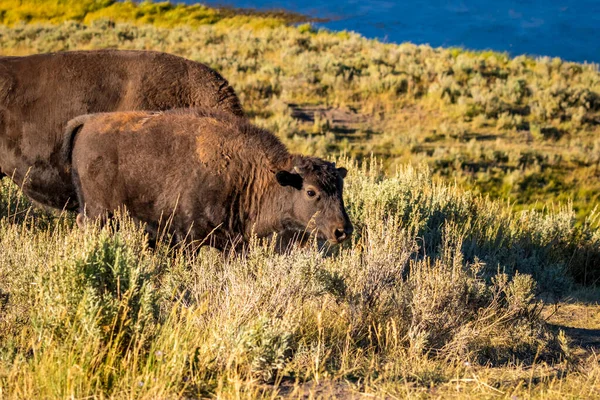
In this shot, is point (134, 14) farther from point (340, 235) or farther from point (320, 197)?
point (340, 235)

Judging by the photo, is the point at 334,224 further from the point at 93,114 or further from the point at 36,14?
the point at 36,14

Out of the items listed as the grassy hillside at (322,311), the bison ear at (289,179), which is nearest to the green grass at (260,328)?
the grassy hillside at (322,311)

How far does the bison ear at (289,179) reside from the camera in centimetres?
767

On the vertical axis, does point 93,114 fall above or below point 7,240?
above

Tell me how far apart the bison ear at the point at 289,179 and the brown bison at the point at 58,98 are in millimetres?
1797

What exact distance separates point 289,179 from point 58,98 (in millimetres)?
2867

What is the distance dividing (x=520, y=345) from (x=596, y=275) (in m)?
4.63

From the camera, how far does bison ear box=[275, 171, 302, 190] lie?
767 centimetres

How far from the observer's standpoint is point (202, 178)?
7.84 meters

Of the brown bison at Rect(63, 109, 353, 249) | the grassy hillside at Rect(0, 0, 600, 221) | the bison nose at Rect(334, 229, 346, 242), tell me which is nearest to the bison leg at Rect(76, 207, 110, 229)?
the brown bison at Rect(63, 109, 353, 249)

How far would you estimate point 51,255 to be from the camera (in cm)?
640

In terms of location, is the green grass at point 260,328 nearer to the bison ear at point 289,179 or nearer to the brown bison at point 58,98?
the bison ear at point 289,179

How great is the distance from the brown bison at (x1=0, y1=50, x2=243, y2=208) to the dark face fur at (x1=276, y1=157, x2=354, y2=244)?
5.96ft

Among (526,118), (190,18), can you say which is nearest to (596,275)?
(526,118)
